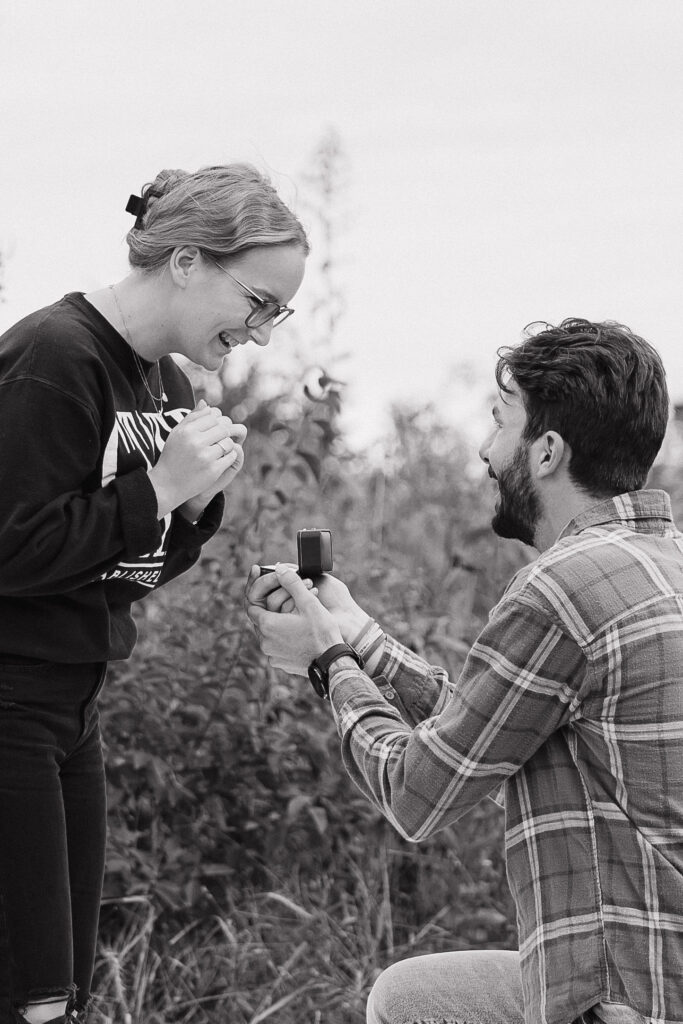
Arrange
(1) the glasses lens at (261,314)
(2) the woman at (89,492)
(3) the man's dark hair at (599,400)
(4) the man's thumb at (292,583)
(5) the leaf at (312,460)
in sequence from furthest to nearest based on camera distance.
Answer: (5) the leaf at (312,460) < (1) the glasses lens at (261,314) < (4) the man's thumb at (292,583) < (2) the woman at (89,492) < (3) the man's dark hair at (599,400)

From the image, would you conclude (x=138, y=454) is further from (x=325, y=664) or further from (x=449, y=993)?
(x=449, y=993)

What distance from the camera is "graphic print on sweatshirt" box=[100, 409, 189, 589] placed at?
6.79 feet

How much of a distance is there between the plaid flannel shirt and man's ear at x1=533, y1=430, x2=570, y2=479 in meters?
0.15

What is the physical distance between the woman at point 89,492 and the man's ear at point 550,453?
0.55 metres

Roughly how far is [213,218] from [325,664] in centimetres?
82

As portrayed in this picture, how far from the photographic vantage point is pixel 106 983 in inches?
119

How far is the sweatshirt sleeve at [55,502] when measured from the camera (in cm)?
189

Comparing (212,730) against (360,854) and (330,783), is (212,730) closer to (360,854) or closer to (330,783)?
(330,783)

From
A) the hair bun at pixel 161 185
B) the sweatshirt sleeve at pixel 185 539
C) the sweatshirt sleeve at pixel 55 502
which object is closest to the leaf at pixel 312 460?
the sweatshirt sleeve at pixel 185 539

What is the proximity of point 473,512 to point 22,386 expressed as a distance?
3.19 meters

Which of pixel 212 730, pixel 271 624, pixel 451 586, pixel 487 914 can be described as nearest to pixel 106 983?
pixel 212 730

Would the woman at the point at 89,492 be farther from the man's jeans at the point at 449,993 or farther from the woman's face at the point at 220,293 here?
the man's jeans at the point at 449,993

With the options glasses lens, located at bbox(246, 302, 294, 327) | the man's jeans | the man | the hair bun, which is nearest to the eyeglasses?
glasses lens, located at bbox(246, 302, 294, 327)

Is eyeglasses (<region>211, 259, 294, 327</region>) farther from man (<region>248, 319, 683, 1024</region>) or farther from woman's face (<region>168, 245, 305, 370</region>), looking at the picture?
man (<region>248, 319, 683, 1024</region>)
